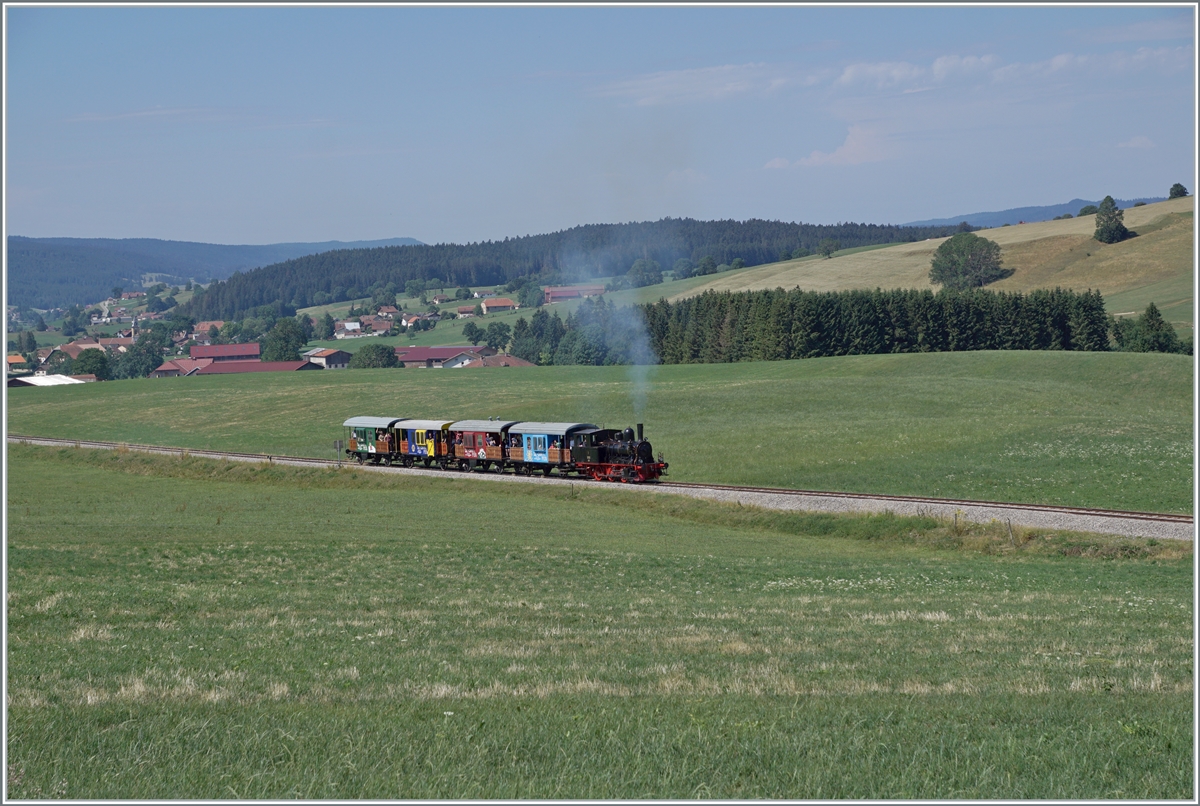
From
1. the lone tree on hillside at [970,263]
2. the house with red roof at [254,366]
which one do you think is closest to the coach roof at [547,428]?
the house with red roof at [254,366]

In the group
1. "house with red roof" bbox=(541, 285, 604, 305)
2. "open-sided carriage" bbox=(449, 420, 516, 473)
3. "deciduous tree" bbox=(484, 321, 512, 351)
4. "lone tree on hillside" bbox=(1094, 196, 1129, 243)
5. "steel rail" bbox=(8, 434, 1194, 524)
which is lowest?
"steel rail" bbox=(8, 434, 1194, 524)

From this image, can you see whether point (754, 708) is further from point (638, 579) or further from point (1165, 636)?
point (638, 579)

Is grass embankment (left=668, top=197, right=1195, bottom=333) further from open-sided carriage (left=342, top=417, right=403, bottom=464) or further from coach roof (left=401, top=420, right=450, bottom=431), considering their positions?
coach roof (left=401, top=420, right=450, bottom=431)

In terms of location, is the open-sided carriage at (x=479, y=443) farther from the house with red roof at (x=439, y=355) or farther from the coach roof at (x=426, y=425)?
the house with red roof at (x=439, y=355)

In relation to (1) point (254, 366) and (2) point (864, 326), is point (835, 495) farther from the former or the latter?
(1) point (254, 366)

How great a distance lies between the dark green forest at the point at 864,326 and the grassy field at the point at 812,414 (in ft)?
24.2

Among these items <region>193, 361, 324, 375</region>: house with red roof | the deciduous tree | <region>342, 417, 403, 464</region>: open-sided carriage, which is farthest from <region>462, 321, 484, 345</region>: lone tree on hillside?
<region>342, 417, 403, 464</region>: open-sided carriage

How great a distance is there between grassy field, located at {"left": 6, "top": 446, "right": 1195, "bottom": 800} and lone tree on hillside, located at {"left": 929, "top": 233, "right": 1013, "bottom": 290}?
142427 mm

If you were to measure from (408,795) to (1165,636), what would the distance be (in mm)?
14072

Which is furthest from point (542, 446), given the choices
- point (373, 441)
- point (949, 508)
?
point (949, 508)

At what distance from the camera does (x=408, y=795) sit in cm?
864

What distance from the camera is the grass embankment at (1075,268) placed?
488ft

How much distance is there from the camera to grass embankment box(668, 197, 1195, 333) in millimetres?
148625

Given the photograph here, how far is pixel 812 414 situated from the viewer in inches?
2972
